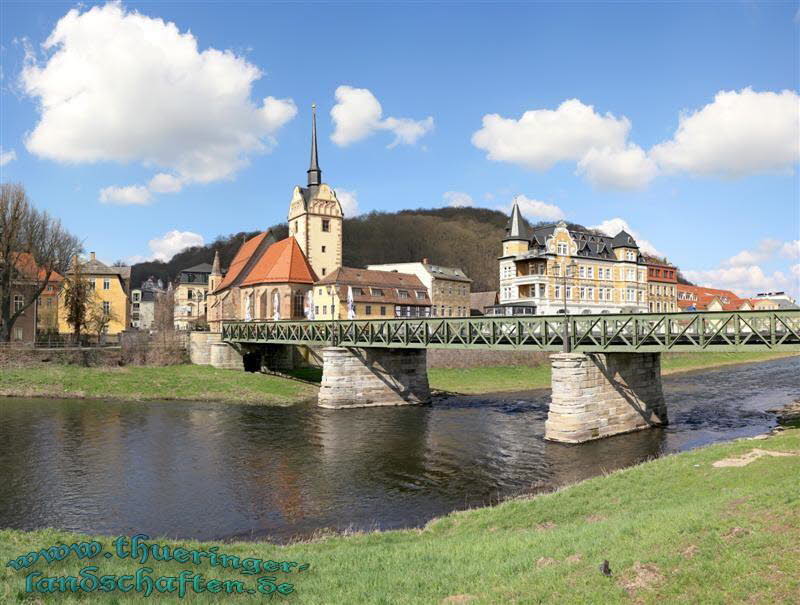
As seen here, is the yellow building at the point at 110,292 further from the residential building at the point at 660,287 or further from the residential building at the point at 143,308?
the residential building at the point at 660,287

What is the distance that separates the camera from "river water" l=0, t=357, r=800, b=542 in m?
17.9

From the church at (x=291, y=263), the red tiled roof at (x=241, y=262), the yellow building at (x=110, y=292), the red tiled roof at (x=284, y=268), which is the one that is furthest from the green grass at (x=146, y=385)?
the red tiled roof at (x=241, y=262)

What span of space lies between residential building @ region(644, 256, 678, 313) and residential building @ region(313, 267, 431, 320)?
115 feet

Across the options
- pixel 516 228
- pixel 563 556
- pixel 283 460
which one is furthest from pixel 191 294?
pixel 563 556

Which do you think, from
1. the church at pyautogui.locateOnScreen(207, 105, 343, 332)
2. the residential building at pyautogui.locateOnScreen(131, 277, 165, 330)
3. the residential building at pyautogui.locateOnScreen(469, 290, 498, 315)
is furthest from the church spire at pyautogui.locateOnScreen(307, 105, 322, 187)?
the residential building at pyautogui.locateOnScreen(131, 277, 165, 330)

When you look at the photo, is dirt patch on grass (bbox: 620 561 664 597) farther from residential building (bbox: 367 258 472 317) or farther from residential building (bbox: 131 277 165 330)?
residential building (bbox: 131 277 165 330)

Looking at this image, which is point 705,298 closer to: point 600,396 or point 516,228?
point 516,228

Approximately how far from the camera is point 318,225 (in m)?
75.2

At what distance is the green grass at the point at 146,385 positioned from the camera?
43.0 metres

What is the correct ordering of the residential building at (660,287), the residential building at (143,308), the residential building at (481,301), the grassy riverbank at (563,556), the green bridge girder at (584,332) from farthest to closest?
1. the residential building at (143,308)
2. the residential building at (481,301)
3. the residential building at (660,287)
4. the green bridge girder at (584,332)
5. the grassy riverbank at (563,556)

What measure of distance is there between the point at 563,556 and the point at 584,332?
831 inches

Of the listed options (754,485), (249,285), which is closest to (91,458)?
(754,485)

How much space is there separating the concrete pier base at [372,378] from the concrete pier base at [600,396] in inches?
598

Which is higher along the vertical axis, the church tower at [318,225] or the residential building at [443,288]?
the church tower at [318,225]
